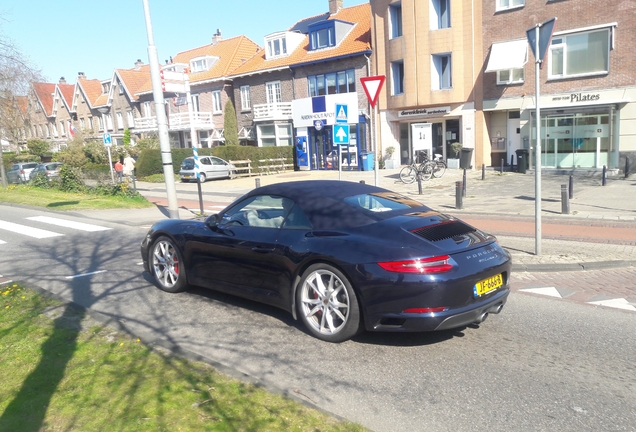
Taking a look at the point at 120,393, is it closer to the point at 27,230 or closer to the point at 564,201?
the point at 27,230

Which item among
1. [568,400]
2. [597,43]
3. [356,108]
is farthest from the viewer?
[356,108]

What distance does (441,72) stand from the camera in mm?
27250

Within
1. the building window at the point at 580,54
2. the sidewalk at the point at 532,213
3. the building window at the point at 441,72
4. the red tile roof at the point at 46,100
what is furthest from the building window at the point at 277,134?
the red tile roof at the point at 46,100

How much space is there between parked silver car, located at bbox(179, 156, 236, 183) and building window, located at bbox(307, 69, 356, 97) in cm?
766

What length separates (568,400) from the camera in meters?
3.68

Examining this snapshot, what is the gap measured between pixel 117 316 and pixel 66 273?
9.08ft

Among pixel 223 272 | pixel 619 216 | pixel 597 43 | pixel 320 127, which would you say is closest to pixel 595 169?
pixel 597 43

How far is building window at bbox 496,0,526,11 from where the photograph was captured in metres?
24.2

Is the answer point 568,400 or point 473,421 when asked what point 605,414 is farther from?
point 473,421

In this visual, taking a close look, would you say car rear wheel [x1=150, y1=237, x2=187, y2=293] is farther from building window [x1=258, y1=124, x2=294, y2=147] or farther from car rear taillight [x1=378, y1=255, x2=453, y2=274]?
building window [x1=258, y1=124, x2=294, y2=147]

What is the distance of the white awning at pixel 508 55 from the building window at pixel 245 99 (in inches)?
714

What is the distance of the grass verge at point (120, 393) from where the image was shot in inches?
130

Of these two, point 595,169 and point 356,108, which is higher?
point 356,108

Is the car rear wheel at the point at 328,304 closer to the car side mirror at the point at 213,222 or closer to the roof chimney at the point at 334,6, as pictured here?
the car side mirror at the point at 213,222
